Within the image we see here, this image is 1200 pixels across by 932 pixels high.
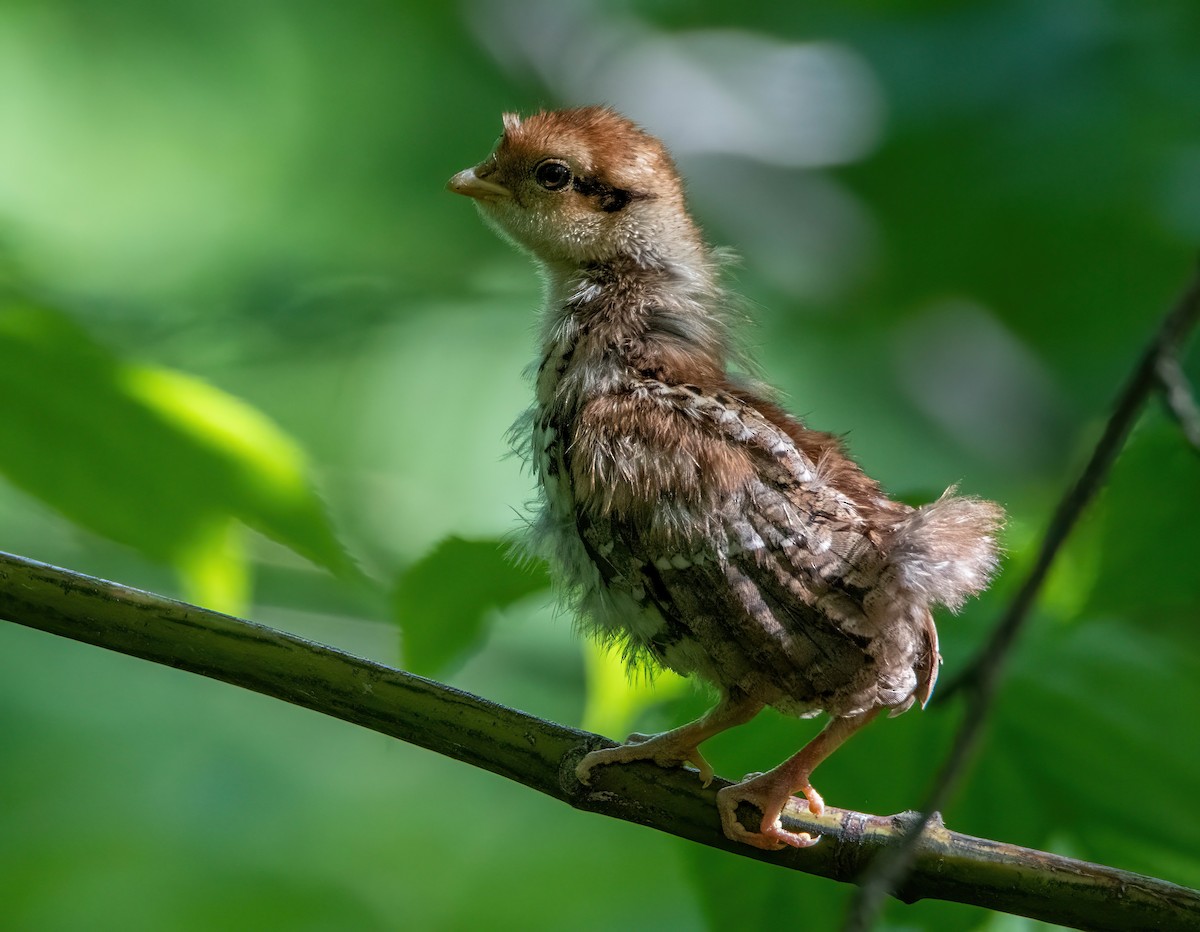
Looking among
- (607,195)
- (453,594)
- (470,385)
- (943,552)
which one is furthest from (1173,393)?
(470,385)

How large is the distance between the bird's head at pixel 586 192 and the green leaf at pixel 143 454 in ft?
1.87

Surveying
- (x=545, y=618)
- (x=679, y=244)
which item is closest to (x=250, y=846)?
(x=545, y=618)

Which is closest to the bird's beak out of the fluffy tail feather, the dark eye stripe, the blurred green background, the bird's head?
the bird's head

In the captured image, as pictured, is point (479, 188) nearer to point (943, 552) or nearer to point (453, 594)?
point (453, 594)

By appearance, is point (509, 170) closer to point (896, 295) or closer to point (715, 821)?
point (715, 821)

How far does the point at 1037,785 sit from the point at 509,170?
4.45 feet

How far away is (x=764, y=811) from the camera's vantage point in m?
1.66

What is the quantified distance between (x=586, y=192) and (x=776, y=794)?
1.04m

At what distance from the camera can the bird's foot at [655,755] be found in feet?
5.54

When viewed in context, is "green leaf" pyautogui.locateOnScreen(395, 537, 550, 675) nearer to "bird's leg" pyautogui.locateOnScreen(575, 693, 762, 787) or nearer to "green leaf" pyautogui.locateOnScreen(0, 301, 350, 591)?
"green leaf" pyautogui.locateOnScreen(0, 301, 350, 591)

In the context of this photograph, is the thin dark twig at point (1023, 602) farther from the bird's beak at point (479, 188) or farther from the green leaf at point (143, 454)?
the bird's beak at point (479, 188)

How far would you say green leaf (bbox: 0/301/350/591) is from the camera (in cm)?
193

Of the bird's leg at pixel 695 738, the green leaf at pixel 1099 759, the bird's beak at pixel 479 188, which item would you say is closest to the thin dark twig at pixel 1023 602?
the bird's leg at pixel 695 738

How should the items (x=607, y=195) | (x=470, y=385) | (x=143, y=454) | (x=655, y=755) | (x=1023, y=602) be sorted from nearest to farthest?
(x=1023, y=602) → (x=655, y=755) → (x=143, y=454) → (x=607, y=195) → (x=470, y=385)
